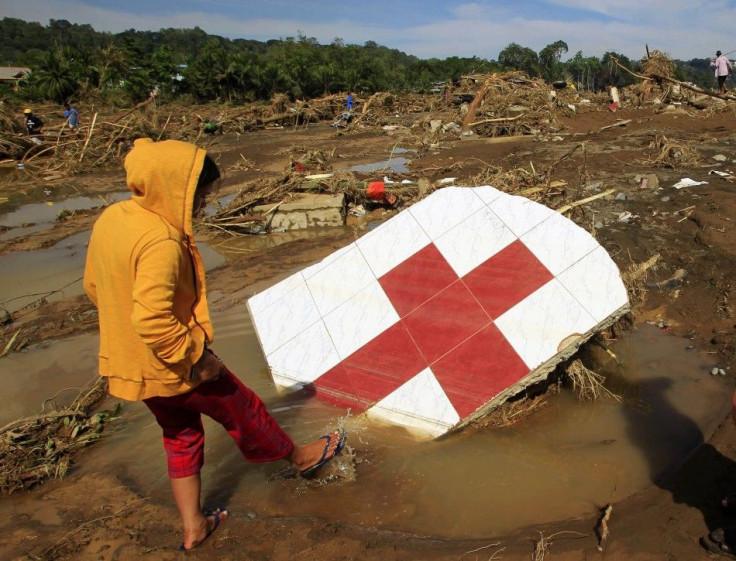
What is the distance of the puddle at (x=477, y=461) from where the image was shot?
2299 mm

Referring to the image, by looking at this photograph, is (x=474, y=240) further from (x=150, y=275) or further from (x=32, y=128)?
(x=32, y=128)

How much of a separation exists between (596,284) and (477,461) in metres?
1.12

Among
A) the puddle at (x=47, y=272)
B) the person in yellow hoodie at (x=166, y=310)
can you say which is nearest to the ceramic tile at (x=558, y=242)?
the person in yellow hoodie at (x=166, y=310)

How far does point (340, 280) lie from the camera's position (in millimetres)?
3242

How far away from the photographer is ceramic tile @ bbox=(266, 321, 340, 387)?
298cm

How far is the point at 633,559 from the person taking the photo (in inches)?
75.0

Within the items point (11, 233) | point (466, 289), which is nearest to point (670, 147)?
point (466, 289)

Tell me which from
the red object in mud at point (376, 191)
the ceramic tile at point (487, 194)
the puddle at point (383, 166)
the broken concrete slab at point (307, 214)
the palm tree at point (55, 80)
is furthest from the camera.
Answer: the palm tree at point (55, 80)

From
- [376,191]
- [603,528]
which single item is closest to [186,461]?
[603,528]

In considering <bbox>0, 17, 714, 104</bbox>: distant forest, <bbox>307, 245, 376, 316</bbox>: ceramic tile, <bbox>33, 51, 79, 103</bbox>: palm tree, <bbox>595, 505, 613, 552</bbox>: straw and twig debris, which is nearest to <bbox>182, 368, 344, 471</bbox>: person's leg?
<bbox>307, 245, 376, 316</bbox>: ceramic tile

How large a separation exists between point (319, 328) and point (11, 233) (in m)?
7.33

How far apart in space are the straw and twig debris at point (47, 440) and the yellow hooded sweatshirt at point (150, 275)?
133 centimetres

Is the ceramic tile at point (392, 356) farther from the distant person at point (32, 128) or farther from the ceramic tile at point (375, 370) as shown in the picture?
the distant person at point (32, 128)

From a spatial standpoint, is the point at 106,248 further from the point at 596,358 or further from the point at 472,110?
the point at 472,110
